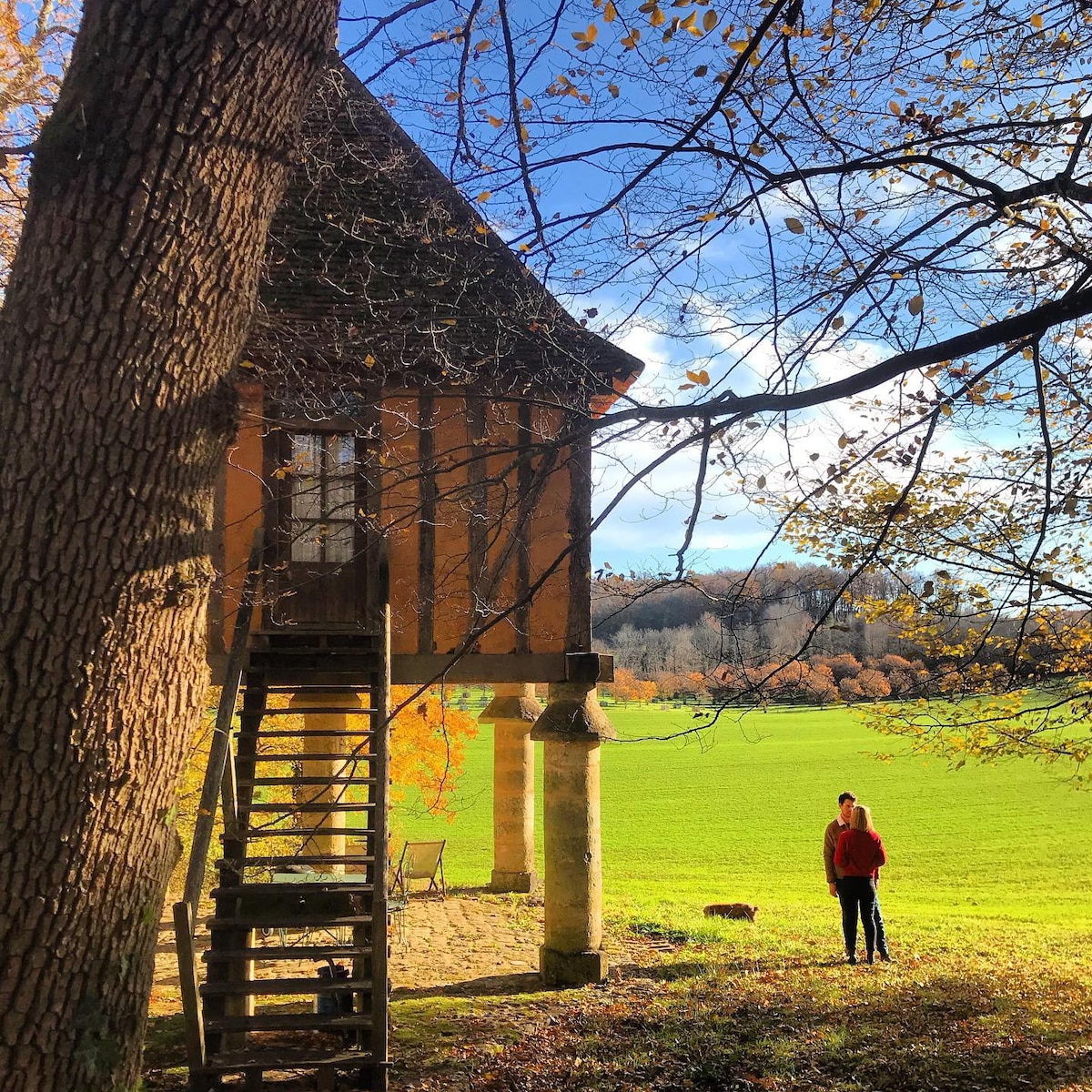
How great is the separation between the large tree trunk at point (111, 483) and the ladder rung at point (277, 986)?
4466 mm

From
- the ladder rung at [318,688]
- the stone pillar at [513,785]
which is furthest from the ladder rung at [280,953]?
the stone pillar at [513,785]

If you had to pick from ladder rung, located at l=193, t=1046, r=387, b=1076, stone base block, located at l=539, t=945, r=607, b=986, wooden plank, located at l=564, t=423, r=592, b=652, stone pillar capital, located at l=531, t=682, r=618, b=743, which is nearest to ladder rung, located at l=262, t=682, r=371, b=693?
stone pillar capital, located at l=531, t=682, r=618, b=743

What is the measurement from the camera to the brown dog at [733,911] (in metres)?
14.6

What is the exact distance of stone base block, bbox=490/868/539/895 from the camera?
1556cm

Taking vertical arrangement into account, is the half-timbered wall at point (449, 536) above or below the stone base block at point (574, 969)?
above

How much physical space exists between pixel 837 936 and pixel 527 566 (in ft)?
24.1

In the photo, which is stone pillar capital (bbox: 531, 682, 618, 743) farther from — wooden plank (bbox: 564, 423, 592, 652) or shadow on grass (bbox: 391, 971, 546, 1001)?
shadow on grass (bbox: 391, 971, 546, 1001)

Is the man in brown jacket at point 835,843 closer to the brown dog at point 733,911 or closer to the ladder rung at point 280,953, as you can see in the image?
the brown dog at point 733,911

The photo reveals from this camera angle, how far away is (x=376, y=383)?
9.20 meters

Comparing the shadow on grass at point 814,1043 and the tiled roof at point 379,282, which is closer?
the shadow on grass at point 814,1043

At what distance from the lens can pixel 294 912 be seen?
24.3ft

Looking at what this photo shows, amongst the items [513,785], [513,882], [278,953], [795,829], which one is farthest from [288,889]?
[795,829]

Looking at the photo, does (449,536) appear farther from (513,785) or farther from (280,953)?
(513,785)

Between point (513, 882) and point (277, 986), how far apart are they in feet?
30.3
